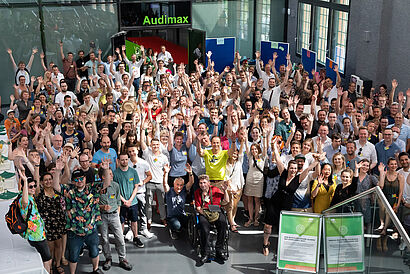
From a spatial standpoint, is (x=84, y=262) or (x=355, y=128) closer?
(x=84, y=262)

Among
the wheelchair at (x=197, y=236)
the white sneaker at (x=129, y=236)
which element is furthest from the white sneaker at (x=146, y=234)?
the wheelchair at (x=197, y=236)

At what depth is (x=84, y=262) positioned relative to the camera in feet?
24.0

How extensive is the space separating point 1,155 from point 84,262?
2.59 meters

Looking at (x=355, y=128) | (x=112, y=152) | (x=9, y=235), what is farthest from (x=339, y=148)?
(x=9, y=235)

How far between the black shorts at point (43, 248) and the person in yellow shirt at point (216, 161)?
264cm

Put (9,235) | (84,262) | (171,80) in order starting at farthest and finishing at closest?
Answer: (171,80) < (84,262) < (9,235)

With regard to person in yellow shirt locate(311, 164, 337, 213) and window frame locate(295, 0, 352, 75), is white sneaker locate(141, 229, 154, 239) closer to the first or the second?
person in yellow shirt locate(311, 164, 337, 213)

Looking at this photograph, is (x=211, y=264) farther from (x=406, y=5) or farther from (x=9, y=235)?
(x=406, y=5)

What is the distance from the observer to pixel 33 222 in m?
6.20

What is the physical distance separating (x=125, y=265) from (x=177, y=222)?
1.09 m

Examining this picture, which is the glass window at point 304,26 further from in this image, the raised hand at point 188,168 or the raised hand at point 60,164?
the raised hand at point 60,164

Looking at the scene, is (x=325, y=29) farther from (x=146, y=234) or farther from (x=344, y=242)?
(x=344, y=242)

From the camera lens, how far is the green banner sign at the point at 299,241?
679cm

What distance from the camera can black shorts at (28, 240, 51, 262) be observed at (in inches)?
249
